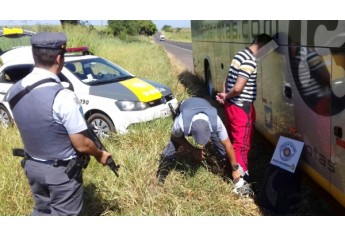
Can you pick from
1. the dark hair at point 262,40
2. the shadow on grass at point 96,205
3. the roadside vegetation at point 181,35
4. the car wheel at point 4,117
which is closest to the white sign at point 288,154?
the dark hair at point 262,40

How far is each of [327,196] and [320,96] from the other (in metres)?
1.26

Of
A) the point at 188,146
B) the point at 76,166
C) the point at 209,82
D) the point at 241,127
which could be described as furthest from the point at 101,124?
the point at 209,82

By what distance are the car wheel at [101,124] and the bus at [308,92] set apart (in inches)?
90.6

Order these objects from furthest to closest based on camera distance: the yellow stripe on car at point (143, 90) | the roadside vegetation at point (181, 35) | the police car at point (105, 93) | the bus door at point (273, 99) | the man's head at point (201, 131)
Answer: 1. the roadside vegetation at point (181, 35)
2. the yellow stripe on car at point (143, 90)
3. the police car at point (105, 93)
4. the bus door at point (273, 99)
5. the man's head at point (201, 131)

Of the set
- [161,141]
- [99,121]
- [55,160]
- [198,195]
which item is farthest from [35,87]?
[99,121]

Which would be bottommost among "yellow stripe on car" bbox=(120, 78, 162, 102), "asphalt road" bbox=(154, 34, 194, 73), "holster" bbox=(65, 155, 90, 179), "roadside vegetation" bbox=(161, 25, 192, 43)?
"roadside vegetation" bbox=(161, 25, 192, 43)

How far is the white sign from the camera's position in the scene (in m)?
3.65

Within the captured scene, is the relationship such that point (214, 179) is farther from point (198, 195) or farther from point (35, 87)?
point (35, 87)

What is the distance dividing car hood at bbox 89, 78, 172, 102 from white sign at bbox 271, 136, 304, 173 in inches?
105

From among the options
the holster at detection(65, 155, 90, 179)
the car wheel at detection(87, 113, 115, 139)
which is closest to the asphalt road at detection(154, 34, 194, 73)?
the car wheel at detection(87, 113, 115, 139)

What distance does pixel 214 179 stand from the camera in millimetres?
4129

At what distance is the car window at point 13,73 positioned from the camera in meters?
6.61

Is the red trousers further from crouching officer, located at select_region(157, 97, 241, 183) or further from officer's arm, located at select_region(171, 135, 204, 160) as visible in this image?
officer's arm, located at select_region(171, 135, 204, 160)

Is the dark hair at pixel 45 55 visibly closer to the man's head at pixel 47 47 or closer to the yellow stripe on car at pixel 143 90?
the man's head at pixel 47 47
